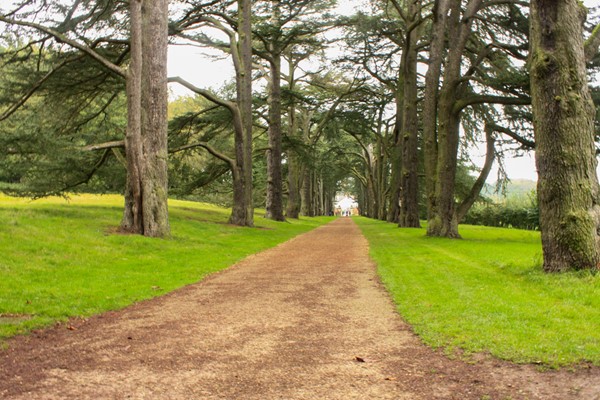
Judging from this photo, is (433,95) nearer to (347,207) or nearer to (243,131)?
(243,131)

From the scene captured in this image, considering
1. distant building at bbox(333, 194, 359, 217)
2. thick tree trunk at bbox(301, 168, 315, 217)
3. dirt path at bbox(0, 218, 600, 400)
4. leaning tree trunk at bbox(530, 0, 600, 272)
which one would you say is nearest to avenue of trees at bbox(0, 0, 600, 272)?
leaning tree trunk at bbox(530, 0, 600, 272)

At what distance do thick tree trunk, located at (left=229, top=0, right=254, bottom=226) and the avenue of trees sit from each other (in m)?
0.06

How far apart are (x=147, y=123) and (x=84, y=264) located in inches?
226

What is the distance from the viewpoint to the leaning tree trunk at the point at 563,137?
790 cm

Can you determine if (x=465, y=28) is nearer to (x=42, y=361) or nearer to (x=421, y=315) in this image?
(x=421, y=315)

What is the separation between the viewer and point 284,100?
29.6 m

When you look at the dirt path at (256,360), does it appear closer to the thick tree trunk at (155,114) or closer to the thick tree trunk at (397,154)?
the thick tree trunk at (155,114)

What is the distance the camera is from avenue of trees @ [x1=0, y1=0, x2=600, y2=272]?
8.32 meters

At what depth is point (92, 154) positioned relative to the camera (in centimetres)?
1658

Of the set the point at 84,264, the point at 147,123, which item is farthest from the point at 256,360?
Answer: the point at 147,123

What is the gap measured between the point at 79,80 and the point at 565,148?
1473 centimetres

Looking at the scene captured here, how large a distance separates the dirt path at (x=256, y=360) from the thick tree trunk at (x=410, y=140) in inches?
711

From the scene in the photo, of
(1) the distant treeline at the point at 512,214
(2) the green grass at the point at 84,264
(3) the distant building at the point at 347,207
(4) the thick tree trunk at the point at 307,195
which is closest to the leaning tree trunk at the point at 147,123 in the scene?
(2) the green grass at the point at 84,264

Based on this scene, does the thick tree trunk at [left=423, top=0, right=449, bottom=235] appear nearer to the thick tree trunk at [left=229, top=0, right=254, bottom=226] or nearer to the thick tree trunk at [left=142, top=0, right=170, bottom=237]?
the thick tree trunk at [left=229, top=0, right=254, bottom=226]
